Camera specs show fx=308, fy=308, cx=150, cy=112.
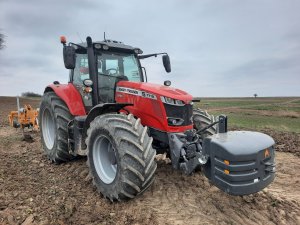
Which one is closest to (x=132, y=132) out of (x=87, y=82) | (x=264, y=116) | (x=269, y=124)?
(x=87, y=82)

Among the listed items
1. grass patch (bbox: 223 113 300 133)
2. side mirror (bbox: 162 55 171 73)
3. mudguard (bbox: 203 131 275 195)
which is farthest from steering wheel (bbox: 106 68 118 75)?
grass patch (bbox: 223 113 300 133)

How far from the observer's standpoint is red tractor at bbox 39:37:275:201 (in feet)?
12.4

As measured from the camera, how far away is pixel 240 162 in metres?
3.64

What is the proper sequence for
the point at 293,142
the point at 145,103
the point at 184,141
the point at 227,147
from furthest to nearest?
the point at 293,142 → the point at 145,103 → the point at 184,141 → the point at 227,147

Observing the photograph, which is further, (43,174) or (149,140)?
(43,174)

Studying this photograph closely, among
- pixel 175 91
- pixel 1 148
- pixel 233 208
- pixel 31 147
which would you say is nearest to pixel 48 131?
pixel 31 147

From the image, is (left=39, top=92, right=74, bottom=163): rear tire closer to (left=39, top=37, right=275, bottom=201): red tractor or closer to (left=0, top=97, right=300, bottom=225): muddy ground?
(left=39, top=37, right=275, bottom=201): red tractor

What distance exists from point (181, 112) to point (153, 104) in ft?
1.52

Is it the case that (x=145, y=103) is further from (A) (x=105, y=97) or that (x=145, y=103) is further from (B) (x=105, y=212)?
(B) (x=105, y=212)

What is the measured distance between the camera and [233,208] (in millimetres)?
4328

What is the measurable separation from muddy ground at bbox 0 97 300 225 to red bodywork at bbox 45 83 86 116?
1135mm

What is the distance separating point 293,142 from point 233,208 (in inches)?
235

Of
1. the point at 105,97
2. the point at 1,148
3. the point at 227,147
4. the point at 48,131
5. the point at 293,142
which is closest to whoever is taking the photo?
the point at 227,147

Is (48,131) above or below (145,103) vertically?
below
